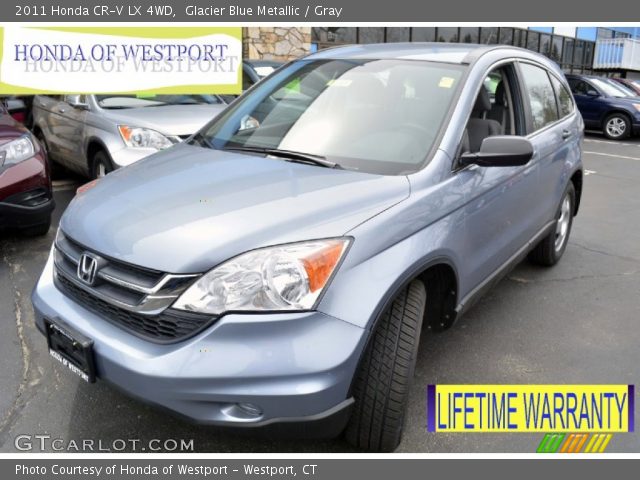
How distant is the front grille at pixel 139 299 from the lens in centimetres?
200

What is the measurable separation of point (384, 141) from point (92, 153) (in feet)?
13.4

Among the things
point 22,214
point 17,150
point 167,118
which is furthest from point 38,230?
point 167,118

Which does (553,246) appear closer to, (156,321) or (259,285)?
(259,285)

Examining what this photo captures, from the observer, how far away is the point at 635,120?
13430 millimetres

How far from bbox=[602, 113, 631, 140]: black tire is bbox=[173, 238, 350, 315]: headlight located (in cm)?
1395

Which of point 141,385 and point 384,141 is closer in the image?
point 141,385

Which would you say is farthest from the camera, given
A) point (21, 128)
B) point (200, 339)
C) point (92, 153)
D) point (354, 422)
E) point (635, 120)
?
point (635, 120)

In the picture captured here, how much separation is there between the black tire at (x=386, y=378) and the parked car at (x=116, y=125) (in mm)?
3635

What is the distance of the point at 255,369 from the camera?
6.31 ft

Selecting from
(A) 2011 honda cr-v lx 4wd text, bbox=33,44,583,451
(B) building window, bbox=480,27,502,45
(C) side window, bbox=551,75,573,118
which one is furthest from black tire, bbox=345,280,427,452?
(B) building window, bbox=480,27,502,45

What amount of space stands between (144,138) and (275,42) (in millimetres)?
10300

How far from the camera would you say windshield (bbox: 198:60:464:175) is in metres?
2.74

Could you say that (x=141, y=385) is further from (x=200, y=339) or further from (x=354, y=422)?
(x=354, y=422)

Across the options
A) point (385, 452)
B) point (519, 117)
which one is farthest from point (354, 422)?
point (519, 117)
